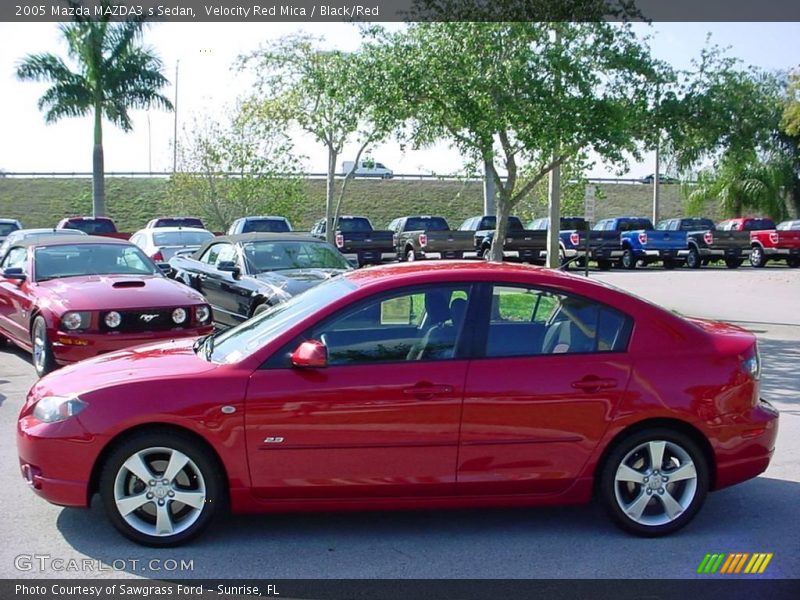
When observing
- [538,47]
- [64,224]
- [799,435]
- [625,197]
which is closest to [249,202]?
[64,224]

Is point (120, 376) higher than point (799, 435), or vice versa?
point (120, 376)

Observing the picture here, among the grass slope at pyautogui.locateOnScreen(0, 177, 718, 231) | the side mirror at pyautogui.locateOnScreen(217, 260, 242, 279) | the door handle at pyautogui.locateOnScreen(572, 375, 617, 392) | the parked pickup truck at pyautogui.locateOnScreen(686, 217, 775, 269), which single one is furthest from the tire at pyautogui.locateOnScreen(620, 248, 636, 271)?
the door handle at pyautogui.locateOnScreen(572, 375, 617, 392)

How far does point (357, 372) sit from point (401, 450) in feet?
1.61

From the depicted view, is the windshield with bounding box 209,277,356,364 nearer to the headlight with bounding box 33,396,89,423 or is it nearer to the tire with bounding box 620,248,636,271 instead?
the headlight with bounding box 33,396,89,423

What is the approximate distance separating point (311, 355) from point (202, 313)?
17.1ft

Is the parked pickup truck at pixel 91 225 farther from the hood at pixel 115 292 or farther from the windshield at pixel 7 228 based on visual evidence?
the hood at pixel 115 292

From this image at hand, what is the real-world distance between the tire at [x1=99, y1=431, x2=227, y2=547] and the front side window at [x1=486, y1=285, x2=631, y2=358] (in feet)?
5.71

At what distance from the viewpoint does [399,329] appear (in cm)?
525

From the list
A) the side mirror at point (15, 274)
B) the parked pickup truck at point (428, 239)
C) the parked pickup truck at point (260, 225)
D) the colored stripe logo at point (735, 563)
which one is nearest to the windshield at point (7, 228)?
the parked pickup truck at point (260, 225)

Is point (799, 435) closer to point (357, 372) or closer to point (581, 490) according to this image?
point (581, 490)

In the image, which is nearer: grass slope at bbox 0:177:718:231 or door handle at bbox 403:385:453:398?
door handle at bbox 403:385:453:398

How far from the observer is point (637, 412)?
5.08 meters

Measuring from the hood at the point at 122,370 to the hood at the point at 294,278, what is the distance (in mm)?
5320

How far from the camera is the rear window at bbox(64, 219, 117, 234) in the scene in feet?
90.1
